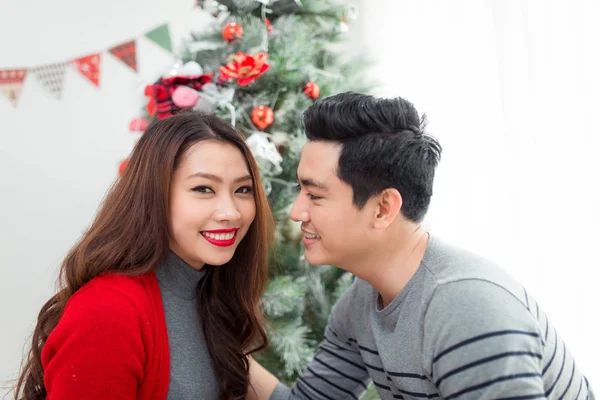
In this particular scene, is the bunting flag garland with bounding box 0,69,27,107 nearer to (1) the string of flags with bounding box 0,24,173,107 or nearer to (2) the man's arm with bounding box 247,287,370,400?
(1) the string of flags with bounding box 0,24,173,107

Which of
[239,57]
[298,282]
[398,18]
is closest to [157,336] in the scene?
[298,282]

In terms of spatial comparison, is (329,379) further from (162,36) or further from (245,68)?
(162,36)

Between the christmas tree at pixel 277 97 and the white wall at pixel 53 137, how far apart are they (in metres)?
0.67

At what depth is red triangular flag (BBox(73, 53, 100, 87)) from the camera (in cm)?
240

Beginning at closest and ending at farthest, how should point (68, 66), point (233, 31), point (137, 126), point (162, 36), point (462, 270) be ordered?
point (462, 270), point (233, 31), point (137, 126), point (68, 66), point (162, 36)

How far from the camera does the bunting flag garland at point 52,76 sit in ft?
7.63

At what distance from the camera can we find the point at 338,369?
1433 millimetres

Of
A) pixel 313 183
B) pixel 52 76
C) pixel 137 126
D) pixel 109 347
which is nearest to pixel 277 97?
pixel 137 126

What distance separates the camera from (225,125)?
132 centimetres

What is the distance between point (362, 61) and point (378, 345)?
1090 millimetres

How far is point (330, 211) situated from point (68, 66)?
1.61 meters

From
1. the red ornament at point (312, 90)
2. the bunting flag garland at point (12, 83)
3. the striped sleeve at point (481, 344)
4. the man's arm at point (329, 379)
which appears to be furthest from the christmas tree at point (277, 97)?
the bunting flag garland at point (12, 83)

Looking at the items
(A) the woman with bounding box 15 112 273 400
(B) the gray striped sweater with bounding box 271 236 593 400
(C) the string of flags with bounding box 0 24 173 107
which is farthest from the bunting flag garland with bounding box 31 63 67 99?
(B) the gray striped sweater with bounding box 271 236 593 400

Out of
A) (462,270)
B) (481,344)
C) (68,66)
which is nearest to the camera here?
(481,344)
